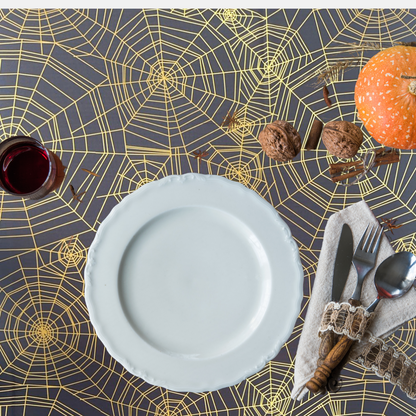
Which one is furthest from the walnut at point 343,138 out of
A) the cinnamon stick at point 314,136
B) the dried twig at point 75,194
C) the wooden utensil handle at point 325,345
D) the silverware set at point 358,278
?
the dried twig at point 75,194

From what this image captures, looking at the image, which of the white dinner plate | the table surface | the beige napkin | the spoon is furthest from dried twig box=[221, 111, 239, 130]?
the spoon

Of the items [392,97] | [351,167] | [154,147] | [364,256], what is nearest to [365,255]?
[364,256]

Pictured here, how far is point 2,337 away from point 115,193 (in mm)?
349

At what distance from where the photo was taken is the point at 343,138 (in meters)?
0.71

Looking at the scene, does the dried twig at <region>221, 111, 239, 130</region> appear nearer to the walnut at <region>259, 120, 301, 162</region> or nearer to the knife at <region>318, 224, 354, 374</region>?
the walnut at <region>259, 120, 301, 162</region>

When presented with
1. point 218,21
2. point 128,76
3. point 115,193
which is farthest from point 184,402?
point 218,21

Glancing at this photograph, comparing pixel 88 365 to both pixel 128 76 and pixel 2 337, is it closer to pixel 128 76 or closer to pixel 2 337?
pixel 2 337

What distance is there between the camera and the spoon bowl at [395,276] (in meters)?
0.70

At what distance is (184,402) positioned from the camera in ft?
2.46

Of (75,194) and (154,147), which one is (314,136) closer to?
(154,147)

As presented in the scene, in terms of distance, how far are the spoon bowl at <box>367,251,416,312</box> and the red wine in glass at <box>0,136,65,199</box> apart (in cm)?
61

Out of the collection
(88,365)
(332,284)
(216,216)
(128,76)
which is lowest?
(88,365)

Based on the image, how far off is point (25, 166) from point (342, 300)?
62 centimetres

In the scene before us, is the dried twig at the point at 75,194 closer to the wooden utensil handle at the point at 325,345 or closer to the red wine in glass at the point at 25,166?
the red wine in glass at the point at 25,166
